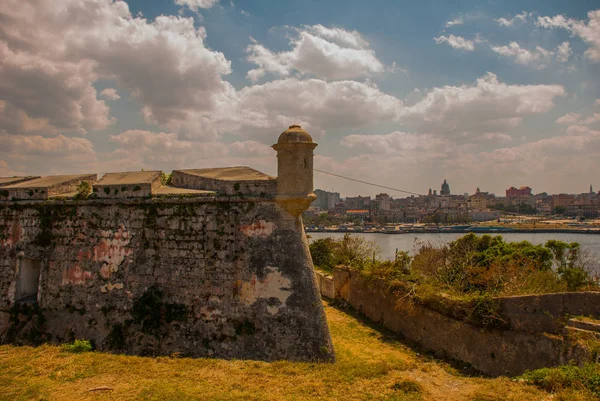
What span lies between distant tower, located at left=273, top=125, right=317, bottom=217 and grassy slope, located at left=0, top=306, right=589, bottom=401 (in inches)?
156

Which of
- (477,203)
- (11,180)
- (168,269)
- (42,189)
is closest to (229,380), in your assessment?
(168,269)

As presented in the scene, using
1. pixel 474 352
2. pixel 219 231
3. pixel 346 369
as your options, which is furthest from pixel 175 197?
pixel 474 352

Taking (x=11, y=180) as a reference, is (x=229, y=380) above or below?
below

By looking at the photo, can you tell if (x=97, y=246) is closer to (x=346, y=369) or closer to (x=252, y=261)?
(x=252, y=261)

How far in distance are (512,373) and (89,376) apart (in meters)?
9.61

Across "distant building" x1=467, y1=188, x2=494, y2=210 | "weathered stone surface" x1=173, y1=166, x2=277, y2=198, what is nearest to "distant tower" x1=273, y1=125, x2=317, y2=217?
"weathered stone surface" x1=173, y1=166, x2=277, y2=198

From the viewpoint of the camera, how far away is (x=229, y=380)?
8039 millimetres

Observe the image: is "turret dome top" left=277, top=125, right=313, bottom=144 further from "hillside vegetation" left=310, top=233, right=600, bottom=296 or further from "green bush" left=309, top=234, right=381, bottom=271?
"green bush" left=309, top=234, right=381, bottom=271

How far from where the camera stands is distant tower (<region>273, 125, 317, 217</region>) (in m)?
10.1

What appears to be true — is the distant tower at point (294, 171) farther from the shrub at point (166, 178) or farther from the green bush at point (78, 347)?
the green bush at point (78, 347)

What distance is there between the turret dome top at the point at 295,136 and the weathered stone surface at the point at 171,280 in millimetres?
1737

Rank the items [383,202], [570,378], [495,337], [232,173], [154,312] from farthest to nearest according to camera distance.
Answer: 1. [383,202]
2. [232,173]
3. [154,312]
4. [495,337]
5. [570,378]

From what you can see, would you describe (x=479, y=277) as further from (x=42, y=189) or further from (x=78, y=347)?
(x=42, y=189)

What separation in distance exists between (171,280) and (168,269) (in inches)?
12.4
